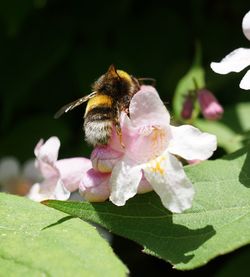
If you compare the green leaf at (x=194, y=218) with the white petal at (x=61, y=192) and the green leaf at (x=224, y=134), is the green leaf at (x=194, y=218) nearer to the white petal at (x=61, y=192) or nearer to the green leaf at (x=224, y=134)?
the white petal at (x=61, y=192)

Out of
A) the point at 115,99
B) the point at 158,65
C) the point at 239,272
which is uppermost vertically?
the point at 115,99

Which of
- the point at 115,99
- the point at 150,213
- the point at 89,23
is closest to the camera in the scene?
the point at 150,213

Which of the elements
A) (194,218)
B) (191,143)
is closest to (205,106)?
(191,143)

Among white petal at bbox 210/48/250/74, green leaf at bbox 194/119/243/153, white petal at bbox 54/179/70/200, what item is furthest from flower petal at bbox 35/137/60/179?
green leaf at bbox 194/119/243/153

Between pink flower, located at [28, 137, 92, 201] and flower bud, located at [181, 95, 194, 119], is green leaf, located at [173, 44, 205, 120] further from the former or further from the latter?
pink flower, located at [28, 137, 92, 201]

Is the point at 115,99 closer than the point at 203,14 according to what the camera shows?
Yes

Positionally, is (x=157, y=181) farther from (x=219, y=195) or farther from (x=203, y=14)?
(x=203, y=14)

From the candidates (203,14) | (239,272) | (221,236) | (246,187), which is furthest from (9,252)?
(203,14)

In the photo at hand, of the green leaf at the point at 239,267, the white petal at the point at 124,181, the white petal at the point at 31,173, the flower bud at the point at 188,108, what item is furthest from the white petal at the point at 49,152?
the white petal at the point at 31,173
